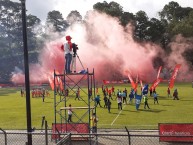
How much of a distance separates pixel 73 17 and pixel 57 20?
348 inches

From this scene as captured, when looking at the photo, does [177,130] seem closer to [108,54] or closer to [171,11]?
[108,54]

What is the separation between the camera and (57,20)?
129 metres

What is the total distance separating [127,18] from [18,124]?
74257 mm

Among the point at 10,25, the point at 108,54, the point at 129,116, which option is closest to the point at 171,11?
the point at 108,54

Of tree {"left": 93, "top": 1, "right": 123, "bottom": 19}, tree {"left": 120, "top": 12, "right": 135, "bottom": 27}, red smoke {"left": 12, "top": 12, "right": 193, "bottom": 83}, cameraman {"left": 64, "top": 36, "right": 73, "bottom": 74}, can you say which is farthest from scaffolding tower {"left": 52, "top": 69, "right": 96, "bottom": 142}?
tree {"left": 93, "top": 1, "right": 123, "bottom": 19}

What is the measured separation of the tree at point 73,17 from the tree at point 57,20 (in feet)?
9.01

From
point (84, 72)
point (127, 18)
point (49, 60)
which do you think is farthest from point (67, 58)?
point (127, 18)

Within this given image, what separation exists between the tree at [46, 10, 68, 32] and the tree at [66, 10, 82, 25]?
275cm

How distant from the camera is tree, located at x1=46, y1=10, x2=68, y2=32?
128125 millimetres

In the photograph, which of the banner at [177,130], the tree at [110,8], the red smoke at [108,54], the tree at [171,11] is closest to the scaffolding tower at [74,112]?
the banner at [177,130]

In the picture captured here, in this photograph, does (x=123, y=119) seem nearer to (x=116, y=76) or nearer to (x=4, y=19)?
(x=116, y=76)

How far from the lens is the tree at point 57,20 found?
420 feet

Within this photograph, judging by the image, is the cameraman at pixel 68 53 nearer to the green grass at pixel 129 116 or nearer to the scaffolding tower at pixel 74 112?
the scaffolding tower at pixel 74 112

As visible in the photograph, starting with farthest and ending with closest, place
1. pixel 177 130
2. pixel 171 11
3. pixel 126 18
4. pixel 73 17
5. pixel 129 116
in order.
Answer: pixel 73 17
pixel 171 11
pixel 126 18
pixel 129 116
pixel 177 130
